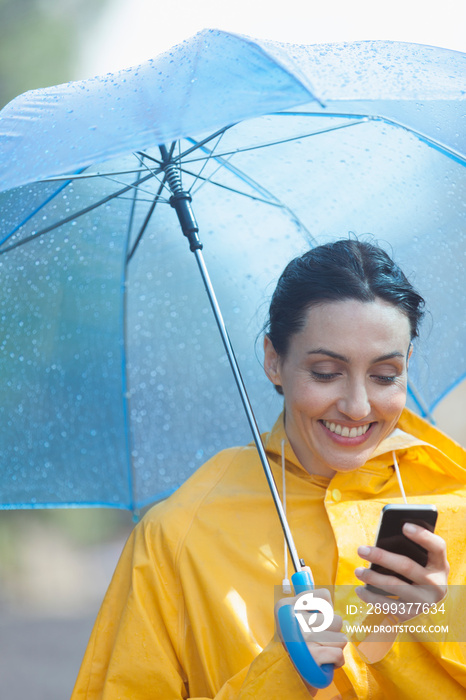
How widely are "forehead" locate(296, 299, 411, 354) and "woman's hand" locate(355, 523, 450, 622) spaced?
0.53 meters

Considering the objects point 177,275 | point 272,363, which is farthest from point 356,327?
point 177,275

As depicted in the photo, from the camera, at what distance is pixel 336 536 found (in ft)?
6.72

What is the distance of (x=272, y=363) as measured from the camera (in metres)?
2.31

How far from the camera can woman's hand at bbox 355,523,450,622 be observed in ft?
5.53

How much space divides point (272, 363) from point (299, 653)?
888mm

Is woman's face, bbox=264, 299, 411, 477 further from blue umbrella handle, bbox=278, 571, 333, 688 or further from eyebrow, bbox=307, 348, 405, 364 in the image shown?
blue umbrella handle, bbox=278, 571, 333, 688

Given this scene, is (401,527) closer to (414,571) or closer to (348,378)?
(414,571)

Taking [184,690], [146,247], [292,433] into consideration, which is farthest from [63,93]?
[184,690]

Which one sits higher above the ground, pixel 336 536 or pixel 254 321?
pixel 254 321

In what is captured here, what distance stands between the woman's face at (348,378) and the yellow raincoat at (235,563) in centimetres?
13

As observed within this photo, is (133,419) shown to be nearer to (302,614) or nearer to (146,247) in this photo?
(146,247)

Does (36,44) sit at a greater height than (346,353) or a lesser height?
greater

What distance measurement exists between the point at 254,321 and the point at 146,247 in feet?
1.48

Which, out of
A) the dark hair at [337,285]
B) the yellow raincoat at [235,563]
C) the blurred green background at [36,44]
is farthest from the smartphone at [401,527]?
the blurred green background at [36,44]
